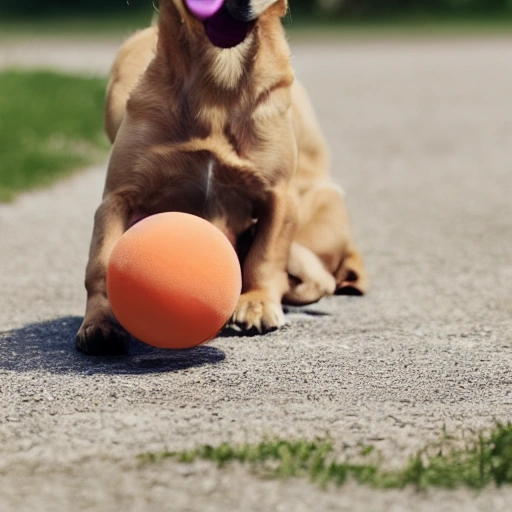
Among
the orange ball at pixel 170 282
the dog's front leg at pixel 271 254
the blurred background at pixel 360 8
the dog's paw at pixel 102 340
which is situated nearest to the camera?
the orange ball at pixel 170 282

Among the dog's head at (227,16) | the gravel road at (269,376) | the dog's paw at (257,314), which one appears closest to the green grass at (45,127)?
the gravel road at (269,376)

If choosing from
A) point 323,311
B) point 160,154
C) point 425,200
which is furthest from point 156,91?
point 425,200

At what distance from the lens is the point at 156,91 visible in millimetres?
4070

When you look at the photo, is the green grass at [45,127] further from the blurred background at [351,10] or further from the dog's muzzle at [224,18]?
the blurred background at [351,10]

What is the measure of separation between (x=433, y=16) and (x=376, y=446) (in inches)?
1135

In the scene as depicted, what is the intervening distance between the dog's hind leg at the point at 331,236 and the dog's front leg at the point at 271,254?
0.48 metres

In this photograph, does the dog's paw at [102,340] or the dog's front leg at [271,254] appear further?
the dog's front leg at [271,254]

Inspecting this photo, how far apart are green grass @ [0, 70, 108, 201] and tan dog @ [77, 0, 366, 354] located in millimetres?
3328

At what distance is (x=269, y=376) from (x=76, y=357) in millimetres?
691

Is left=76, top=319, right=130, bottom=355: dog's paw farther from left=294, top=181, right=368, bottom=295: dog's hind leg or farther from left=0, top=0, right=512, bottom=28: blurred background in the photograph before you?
left=0, top=0, right=512, bottom=28: blurred background

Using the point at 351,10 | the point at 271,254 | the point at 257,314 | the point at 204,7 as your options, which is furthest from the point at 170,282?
the point at 351,10

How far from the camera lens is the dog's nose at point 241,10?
12.5 ft

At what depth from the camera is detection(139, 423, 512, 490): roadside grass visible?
260 cm

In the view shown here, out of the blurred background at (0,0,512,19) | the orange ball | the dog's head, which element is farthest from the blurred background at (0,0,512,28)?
the orange ball
